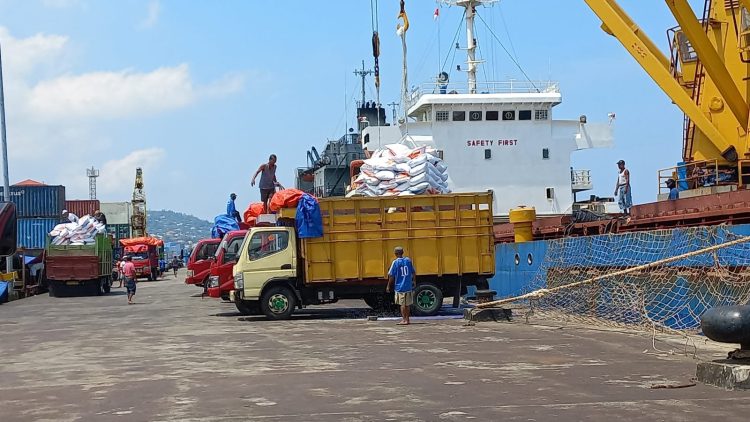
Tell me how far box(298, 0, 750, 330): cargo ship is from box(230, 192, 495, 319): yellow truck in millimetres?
2345

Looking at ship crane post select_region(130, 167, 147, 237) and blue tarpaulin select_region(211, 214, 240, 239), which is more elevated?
ship crane post select_region(130, 167, 147, 237)

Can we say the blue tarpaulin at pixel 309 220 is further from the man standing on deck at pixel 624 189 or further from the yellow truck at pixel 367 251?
the man standing on deck at pixel 624 189

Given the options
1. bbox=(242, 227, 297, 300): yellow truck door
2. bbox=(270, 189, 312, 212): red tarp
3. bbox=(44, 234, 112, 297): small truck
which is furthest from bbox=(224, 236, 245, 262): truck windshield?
bbox=(44, 234, 112, 297): small truck

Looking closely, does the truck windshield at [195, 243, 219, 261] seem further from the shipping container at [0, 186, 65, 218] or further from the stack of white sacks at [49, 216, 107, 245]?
the shipping container at [0, 186, 65, 218]

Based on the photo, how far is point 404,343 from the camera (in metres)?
14.5

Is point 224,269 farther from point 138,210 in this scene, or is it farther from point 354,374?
point 138,210

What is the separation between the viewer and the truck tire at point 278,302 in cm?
1961

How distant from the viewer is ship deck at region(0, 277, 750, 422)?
8547mm

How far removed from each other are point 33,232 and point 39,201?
25.7ft

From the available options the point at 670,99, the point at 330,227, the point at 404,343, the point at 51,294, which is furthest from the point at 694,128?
the point at 51,294

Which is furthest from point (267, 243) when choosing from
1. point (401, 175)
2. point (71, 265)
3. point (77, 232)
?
point (77, 232)

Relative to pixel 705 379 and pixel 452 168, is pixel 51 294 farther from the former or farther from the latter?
pixel 705 379

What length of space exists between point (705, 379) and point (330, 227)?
10.7 m

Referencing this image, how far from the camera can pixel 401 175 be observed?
19969mm
